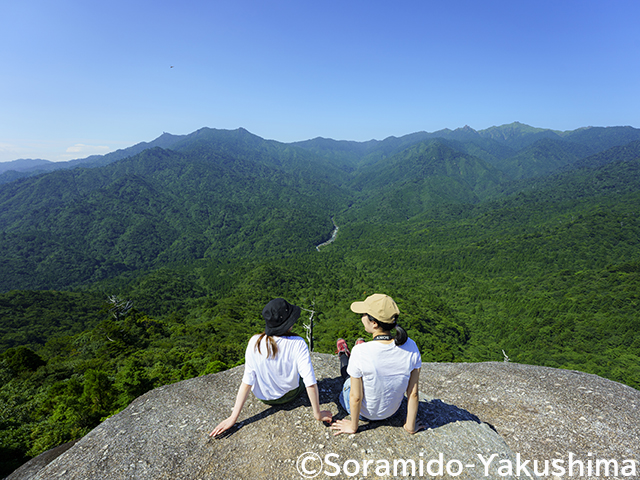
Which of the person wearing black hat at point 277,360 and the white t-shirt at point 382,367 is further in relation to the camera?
the person wearing black hat at point 277,360

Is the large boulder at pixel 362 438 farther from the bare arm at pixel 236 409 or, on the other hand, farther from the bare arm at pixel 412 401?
the bare arm at pixel 236 409

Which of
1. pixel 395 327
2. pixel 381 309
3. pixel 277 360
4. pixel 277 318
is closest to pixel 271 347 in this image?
pixel 277 360

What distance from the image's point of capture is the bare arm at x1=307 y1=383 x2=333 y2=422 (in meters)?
5.27

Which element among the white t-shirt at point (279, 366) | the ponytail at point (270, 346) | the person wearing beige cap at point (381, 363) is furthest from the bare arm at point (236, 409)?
the person wearing beige cap at point (381, 363)

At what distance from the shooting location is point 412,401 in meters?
5.40

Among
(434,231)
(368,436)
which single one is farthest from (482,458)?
(434,231)

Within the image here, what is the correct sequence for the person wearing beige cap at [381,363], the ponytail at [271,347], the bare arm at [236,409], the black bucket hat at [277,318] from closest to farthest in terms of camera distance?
the person wearing beige cap at [381,363], the black bucket hat at [277,318], the ponytail at [271,347], the bare arm at [236,409]

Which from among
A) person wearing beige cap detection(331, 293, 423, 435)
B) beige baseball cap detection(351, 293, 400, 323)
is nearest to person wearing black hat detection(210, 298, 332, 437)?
person wearing beige cap detection(331, 293, 423, 435)

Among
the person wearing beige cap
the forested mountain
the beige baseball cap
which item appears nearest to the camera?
the beige baseball cap

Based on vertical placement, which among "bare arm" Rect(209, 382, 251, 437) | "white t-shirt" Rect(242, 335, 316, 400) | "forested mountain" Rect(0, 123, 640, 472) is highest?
"white t-shirt" Rect(242, 335, 316, 400)

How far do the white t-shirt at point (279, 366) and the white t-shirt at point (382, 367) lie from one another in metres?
0.92

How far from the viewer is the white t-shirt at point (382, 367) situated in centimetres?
493

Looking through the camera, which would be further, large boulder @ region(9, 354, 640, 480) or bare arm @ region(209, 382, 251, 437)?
bare arm @ region(209, 382, 251, 437)

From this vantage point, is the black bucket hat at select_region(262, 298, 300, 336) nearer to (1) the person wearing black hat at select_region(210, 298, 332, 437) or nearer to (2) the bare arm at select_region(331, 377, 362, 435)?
(1) the person wearing black hat at select_region(210, 298, 332, 437)
